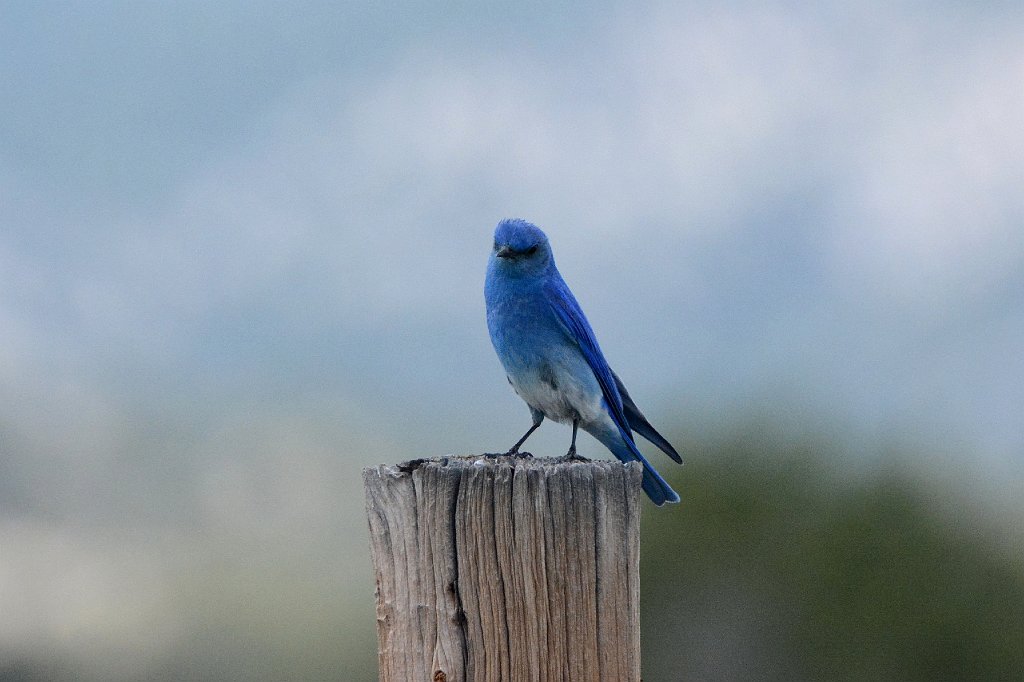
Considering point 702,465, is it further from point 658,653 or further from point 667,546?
point 658,653

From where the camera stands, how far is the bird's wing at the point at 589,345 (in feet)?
19.9

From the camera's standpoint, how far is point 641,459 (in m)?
6.00

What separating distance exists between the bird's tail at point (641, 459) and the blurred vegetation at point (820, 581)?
6055mm

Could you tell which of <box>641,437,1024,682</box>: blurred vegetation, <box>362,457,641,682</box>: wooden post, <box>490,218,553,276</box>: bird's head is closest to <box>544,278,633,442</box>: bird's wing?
<box>490,218,553,276</box>: bird's head

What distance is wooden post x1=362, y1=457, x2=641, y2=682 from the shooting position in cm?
361

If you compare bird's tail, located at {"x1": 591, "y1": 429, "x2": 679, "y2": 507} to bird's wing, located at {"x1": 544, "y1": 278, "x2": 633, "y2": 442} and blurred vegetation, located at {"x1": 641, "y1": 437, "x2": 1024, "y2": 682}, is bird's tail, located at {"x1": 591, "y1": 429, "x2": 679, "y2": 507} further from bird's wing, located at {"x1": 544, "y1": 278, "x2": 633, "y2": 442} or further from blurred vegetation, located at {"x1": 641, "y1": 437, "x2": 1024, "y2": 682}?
blurred vegetation, located at {"x1": 641, "y1": 437, "x2": 1024, "y2": 682}

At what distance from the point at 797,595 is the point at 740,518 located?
4.59ft

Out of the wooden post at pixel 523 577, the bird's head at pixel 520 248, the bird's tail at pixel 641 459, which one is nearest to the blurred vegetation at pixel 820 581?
the bird's tail at pixel 641 459

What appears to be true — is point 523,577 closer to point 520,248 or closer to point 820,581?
point 520,248

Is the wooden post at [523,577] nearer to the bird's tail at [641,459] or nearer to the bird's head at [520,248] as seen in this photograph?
the bird's tail at [641,459]

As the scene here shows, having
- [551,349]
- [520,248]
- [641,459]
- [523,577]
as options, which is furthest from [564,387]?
[523,577]

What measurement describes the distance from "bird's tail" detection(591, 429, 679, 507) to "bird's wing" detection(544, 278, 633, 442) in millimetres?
68

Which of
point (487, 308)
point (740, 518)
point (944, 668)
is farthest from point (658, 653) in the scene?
point (487, 308)

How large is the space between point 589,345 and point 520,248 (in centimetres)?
67
